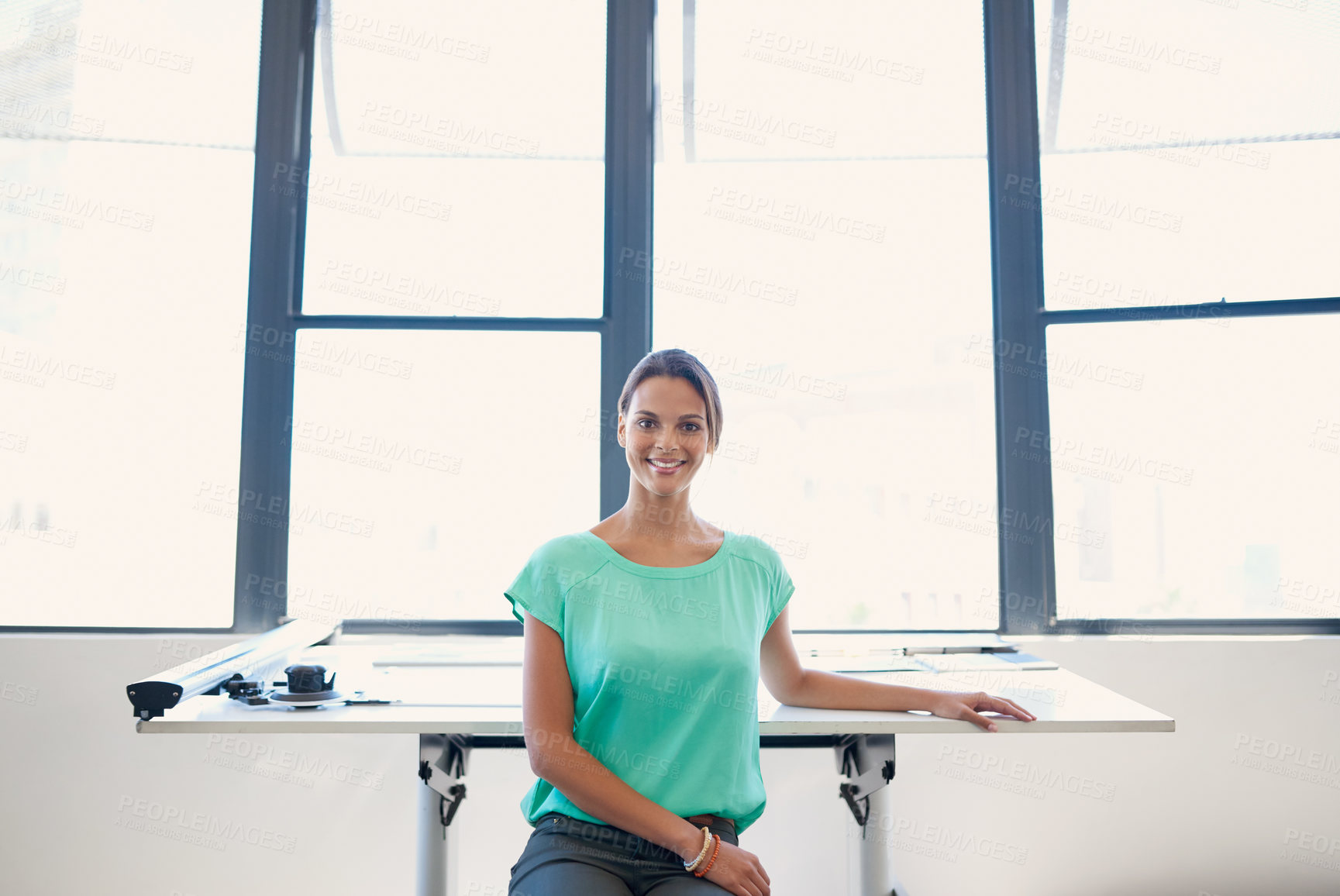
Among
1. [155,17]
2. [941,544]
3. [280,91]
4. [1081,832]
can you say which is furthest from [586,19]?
[1081,832]

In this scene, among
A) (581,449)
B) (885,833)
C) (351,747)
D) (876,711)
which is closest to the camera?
(876,711)

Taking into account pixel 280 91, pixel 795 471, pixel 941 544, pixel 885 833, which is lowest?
pixel 885 833

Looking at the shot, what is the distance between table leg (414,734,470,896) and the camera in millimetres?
1632

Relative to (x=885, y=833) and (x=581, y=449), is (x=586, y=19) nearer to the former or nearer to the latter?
(x=581, y=449)

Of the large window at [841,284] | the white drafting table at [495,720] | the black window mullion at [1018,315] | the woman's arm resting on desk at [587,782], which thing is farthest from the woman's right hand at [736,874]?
the black window mullion at [1018,315]

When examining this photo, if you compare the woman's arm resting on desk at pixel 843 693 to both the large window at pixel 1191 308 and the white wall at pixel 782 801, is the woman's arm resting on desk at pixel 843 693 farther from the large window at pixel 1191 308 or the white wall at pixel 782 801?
the large window at pixel 1191 308

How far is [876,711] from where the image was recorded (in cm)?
154

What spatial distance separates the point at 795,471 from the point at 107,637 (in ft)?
6.61

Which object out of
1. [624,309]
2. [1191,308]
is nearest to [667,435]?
[624,309]

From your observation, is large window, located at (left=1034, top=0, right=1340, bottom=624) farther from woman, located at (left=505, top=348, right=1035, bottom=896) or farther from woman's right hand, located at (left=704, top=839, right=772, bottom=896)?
woman's right hand, located at (left=704, top=839, right=772, bottom=896)

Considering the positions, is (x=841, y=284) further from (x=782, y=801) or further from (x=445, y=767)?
(x=445, y=767)

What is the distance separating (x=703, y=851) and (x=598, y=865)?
0.17m

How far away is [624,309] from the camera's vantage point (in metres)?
2.53

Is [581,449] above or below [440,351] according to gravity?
below
